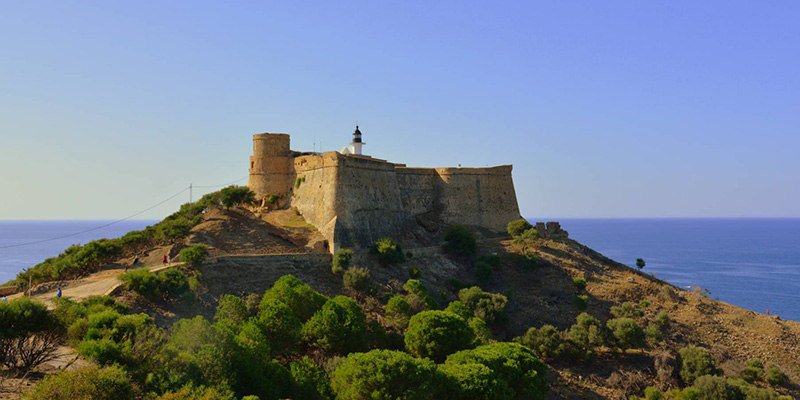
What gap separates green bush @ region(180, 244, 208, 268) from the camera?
26798 millimetres

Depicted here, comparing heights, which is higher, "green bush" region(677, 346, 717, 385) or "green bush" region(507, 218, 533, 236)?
"green bush" region(507, 218, 533, 236)

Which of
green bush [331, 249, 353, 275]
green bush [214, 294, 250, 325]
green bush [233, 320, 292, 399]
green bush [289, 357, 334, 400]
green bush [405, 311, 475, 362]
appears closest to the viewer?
green bush [233, 320, 292, 399]

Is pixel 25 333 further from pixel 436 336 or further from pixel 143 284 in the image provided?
pixel 436 336

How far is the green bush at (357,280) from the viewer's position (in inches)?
1161

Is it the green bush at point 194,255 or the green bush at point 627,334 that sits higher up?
the green bush at point 194,255

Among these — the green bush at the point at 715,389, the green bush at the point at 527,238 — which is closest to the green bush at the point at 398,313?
the green bush at the point at 715,389

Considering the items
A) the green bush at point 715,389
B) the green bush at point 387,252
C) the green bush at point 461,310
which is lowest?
the green bush at point 715,389

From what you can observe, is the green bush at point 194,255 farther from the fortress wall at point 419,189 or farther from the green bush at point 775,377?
the green bush at point 775,377

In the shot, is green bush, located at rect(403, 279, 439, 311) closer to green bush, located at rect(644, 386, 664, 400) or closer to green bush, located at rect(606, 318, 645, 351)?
green bush, located at rect(606, 318, 645, 351)

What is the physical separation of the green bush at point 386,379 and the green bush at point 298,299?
522cm

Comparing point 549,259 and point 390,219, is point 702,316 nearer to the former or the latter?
point 549,259

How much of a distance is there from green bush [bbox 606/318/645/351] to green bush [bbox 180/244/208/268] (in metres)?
20.7

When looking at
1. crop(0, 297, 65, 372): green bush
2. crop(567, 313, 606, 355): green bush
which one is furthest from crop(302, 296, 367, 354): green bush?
crop(567, 313, 606, 355): green bush

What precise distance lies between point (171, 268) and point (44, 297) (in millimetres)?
4984
